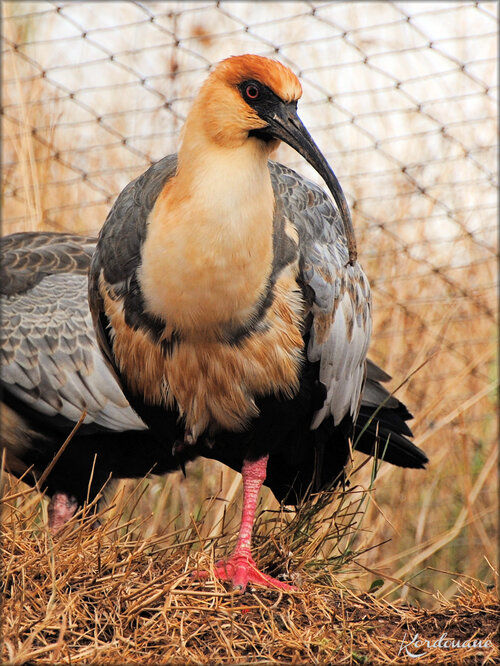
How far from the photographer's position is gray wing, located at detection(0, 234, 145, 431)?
4.58 m

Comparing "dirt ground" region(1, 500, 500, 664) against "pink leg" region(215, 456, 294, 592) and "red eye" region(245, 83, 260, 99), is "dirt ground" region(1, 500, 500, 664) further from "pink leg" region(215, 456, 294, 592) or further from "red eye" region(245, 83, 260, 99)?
"red eye" region(245, 83, 260, 99)

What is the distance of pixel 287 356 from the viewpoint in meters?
3.42

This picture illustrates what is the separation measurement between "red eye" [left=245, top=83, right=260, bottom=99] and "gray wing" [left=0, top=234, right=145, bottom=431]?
1.75m

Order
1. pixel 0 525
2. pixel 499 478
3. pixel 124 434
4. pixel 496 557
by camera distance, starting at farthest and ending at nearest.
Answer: pixel 499 478 < pixel 496 557 < pixel 124 434 < pixel 0 525

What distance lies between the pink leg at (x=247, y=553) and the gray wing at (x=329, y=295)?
313mm

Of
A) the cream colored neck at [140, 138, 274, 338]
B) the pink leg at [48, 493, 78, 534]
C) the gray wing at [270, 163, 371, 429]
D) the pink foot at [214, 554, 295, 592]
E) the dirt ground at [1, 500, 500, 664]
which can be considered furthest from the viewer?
the pink leg at [48, 493, 78, 534]

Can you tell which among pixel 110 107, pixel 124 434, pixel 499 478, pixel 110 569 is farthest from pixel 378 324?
pixel 110 569

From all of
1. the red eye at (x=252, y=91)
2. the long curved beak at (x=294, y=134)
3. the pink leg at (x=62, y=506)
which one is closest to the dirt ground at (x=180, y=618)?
the long curved beak at (x=294, y=134)

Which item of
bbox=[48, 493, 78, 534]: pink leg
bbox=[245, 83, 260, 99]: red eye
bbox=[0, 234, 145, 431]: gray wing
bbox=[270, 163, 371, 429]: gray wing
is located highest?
bbox=[245, 83, 260, 99]: red eye

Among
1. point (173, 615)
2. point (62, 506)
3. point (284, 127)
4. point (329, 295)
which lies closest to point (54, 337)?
point (62, 506)

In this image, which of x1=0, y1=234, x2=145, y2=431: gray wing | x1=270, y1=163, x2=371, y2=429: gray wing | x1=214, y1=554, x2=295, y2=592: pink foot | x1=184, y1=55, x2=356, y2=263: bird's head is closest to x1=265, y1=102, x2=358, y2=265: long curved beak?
x1=184, y1=55, x2=356, y2=263: bird's head

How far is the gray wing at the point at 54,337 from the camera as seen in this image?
458 centimetres

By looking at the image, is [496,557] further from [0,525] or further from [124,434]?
[0,525]

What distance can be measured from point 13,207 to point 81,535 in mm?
3869
